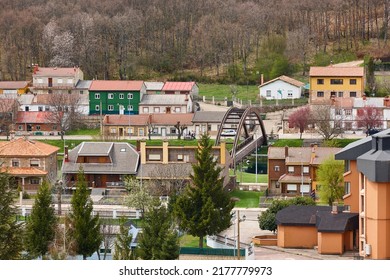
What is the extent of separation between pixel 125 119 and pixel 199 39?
1128 centimetres

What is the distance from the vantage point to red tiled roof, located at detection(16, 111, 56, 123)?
112 feet

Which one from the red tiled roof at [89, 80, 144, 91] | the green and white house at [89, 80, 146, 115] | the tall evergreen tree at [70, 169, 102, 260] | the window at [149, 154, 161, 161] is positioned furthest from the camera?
the red tiled roof at [89, 80, 144, 91]

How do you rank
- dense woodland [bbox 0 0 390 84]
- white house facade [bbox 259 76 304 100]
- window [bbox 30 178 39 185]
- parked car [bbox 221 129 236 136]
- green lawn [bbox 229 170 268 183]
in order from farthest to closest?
dense woodland [bbox 0 0 390 84]
white house facade [bbox 259 76 304 100]
parked car [bbox 221 129 236 136]
green lawn [bbox 229 170 268 183]
window [bbox 30 178 39 185]

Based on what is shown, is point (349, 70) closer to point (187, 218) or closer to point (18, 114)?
point (18, 114)

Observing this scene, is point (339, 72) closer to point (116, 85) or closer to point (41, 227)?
point (116, 85)

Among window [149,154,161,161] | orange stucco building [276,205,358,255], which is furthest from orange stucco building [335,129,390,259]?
window [149,154,161,161]

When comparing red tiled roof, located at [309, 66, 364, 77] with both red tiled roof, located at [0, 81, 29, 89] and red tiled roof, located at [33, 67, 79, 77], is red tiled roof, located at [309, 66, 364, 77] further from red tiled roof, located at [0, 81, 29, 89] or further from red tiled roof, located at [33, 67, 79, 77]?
red tiled roof, located at [0, 81, 29, 89]

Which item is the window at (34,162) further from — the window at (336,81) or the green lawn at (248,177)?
the window at (336,81)

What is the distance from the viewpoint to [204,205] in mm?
18375

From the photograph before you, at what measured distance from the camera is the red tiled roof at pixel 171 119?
33875mm

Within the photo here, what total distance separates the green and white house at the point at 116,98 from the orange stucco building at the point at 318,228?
18.3 meters

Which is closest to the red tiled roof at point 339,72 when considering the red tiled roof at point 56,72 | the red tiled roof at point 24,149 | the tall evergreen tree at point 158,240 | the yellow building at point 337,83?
the yellow building at point 337,83

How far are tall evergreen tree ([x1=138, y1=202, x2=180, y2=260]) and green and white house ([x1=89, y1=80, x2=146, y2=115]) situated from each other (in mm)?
22009

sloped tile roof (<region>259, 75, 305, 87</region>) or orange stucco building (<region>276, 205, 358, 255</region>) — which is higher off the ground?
sloped tile roof (<region>259, 75, 305, 87</region>)
